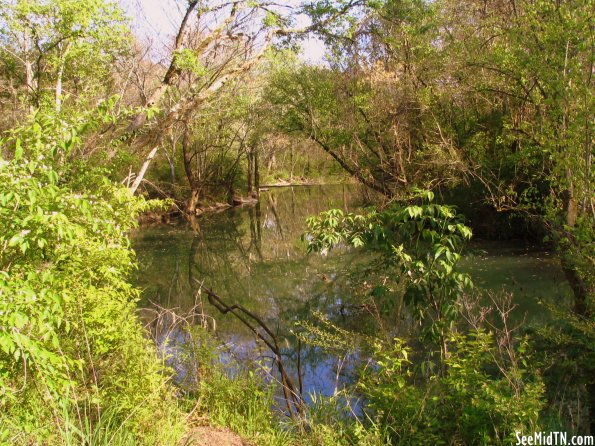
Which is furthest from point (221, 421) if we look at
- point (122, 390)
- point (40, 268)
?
point (40, 268)

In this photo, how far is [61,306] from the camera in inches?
161

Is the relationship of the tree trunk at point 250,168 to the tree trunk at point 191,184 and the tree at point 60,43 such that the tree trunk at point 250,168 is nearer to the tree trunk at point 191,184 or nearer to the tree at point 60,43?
the tree trunk at point 191,184

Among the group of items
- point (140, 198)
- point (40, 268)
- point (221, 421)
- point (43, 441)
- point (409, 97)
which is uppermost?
point (409, 97)

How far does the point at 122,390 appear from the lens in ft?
14.6

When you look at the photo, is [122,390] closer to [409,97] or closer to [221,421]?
[221,421]

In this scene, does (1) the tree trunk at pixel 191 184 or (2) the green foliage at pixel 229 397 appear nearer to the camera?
(2) the green foliage at pixel 229 397

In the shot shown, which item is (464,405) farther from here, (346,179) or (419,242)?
(346,179)

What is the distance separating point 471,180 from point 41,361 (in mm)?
14276

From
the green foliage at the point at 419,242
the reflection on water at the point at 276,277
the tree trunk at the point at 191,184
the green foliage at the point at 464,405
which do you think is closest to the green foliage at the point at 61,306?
the reflection on water at the point at 276,277

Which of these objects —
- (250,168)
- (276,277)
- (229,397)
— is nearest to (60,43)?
(276,277)

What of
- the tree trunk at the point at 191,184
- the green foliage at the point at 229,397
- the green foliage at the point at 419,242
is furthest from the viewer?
the tree trunk at the point at 191,184

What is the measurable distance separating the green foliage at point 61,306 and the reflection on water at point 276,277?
156 cm

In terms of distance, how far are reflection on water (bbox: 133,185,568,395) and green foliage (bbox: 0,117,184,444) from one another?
1.56 meters

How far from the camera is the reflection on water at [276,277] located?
8.73m
